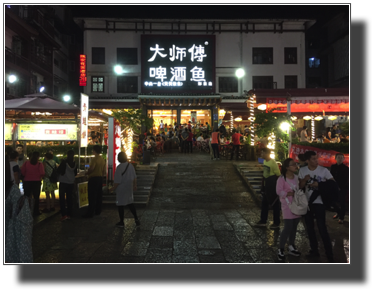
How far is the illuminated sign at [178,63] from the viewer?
2511 centimetres

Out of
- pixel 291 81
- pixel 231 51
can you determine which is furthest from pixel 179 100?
pixel 291 81

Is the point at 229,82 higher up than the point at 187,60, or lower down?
lower down

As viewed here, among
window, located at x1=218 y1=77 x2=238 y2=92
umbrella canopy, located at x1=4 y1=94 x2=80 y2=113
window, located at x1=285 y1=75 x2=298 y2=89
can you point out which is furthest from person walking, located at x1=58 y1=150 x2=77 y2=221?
window, located at x1=285 y1=75 x2=298 y2=89

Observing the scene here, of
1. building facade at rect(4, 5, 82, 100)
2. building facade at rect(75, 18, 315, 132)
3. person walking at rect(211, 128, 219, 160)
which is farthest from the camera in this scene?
building facade at rect(75, 18, 315, 132)

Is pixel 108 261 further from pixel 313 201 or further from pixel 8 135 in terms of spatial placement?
pixel 8 135

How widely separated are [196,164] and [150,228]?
7.59m

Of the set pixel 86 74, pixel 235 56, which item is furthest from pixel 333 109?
pixel 86 74

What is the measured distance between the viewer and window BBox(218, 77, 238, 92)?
2625 centimetres

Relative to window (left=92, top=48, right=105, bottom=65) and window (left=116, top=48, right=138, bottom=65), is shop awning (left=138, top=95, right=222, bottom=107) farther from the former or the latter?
window (left=92, top=48, right=105, bottom=65)

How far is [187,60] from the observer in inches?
995

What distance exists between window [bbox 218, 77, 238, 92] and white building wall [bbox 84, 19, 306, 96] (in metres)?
0.32

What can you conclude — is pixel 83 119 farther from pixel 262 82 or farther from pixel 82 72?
pixel 262 82

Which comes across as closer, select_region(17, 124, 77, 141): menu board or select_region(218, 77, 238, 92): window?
select_region(17, 124, 77, 141): menu board

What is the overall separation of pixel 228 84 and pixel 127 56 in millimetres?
8186
